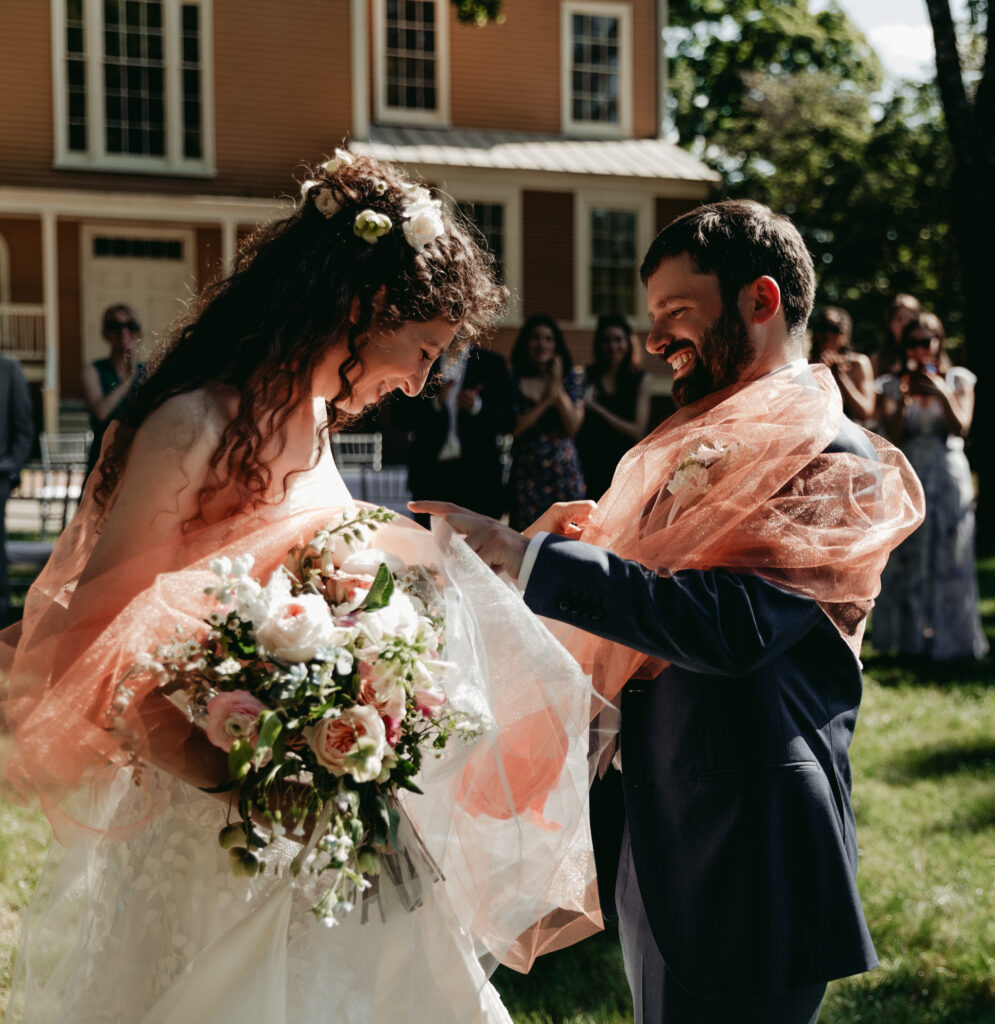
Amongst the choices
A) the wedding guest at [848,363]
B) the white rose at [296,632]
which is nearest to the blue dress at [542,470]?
the wedding guest at [848,363]

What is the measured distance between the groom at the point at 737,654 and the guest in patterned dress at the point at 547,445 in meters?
4.92

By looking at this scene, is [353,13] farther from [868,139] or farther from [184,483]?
[184,483]

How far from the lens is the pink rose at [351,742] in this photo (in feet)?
6.28

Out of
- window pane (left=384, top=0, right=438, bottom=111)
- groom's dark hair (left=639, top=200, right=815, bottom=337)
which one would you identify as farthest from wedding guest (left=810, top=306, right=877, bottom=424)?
window pane (left=384, top=0, right=438, bottom=111)

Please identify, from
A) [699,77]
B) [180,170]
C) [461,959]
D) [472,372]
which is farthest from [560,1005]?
[699,77]

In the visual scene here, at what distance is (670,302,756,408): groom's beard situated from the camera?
227 centimetres

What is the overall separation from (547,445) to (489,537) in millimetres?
5134

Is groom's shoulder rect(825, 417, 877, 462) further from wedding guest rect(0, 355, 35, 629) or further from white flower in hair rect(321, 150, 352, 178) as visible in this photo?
wedding guest rect(0, 355, 35, 629)

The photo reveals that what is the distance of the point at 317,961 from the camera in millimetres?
2191

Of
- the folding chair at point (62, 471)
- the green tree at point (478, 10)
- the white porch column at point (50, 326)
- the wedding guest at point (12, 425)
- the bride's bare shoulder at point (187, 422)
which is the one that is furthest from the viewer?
the white porch column at point (50, 326)

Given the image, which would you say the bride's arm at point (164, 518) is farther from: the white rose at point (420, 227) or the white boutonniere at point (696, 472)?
the white boutonniere at point (696, 472)

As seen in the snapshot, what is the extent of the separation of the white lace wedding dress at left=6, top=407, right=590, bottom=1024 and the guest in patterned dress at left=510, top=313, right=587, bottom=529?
4.98m

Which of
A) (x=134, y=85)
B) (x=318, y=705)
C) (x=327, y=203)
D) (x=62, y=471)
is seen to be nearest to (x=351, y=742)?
(x=318, y=705)

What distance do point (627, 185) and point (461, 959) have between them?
62.5ft
